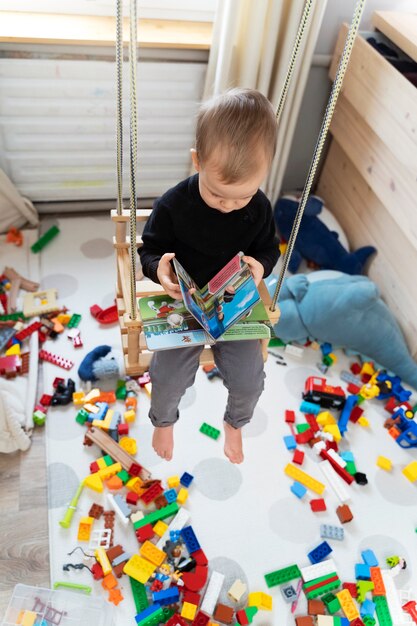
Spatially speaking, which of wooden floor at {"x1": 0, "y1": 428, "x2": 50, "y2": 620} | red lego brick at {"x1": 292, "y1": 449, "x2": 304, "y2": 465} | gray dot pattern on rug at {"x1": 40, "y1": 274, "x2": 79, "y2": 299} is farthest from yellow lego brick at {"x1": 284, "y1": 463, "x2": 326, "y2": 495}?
gray dot pattern on rug at {"x1": 40, "y1": 274, "x2": 79, "y2": 299}

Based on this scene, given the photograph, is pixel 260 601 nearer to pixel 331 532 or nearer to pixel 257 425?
pixel 331 532

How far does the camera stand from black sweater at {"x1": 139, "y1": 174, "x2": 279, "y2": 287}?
114cm

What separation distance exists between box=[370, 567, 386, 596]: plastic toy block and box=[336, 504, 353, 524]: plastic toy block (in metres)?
0.13

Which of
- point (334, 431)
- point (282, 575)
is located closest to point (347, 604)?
point (282, 575)

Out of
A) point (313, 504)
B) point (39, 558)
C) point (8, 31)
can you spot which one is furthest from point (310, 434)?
point (8, 31)

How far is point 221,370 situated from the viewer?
3.96 feet

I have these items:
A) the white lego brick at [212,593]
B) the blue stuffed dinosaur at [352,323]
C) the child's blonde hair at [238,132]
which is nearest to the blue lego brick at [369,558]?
the white lego brick at [212,593]

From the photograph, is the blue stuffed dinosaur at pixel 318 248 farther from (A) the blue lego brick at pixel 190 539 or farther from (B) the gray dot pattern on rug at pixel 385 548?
(A) the blue lego brick at pixel 190 539

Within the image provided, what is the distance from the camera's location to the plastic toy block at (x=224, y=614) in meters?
1.21

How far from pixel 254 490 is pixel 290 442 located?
7.3 inches

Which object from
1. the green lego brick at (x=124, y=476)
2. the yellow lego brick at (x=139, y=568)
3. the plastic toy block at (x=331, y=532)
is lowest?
the plastic toy block at (x=331, y=532)

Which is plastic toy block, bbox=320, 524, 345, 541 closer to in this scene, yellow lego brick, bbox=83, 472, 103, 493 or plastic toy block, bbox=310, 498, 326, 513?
plastic toy block, bbox=310, 498, 326, 513

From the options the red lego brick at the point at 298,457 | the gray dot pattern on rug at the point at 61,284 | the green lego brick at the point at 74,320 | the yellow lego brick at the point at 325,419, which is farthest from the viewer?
the gray dot pattern on rug at the point at 61,284

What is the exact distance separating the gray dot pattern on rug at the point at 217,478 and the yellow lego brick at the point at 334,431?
31cm
